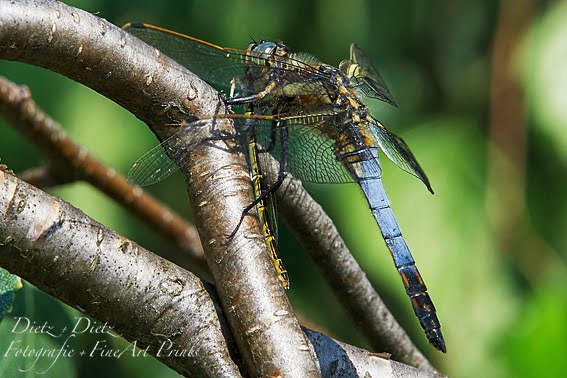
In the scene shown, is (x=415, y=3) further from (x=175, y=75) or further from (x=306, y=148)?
(x=175, y=75)

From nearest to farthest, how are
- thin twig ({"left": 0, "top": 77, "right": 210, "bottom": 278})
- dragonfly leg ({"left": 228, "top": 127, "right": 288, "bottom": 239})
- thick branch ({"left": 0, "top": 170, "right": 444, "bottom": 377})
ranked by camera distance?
thick branch ({"left": 0, "top": 170, "right": 444, "bottom": 377}) < dragonfly leg ({"left": 228, "top": 127, "right": 288, "bottom": 239}) < thin twig ({"left": 0, "top": 77, "right": 210, "bottom": 278})

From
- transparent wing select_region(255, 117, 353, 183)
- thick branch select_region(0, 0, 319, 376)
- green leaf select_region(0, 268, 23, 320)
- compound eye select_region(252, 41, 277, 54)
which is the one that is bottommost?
green leaf select_region(0, 268, 23, 320)

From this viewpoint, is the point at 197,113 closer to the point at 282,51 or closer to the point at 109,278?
the point at 109,278

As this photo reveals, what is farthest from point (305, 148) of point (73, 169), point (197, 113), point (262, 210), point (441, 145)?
point (441, 145)

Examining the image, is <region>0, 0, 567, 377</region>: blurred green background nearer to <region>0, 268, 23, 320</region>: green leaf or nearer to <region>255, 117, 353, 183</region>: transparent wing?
<region>255, 117, 353, 183</region>: transparent wing

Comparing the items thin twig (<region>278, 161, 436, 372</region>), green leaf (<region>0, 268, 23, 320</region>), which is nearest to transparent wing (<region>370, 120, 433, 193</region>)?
thin twig (<region>278, 161, 436, 372</region>)

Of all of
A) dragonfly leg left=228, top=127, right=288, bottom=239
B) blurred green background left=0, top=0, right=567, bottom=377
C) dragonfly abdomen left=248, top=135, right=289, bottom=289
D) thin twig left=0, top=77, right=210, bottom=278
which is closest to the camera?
dragonfly leg left=228, top=127, right=288, bottom=239

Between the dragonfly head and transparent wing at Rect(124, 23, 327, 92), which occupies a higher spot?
the dragonfly head

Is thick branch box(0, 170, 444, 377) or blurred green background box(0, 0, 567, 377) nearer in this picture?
thick branch box(0, 170, 444, 377)

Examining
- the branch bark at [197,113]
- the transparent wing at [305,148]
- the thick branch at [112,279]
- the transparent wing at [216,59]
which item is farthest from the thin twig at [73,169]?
the thick branch at [112,279]
